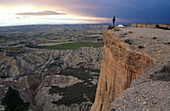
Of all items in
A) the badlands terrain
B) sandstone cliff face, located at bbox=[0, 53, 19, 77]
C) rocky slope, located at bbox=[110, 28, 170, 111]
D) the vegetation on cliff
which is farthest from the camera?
sandstone cliff face, located at bbox=[0, 53, 19, 77]

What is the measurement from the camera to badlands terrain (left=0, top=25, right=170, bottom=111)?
239 inches

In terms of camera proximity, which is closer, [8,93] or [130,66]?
[130,66]

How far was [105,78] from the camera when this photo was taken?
658 inches

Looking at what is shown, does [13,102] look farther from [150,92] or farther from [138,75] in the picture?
[150,92]

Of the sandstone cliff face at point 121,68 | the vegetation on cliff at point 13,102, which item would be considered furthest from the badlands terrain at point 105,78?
the vegetation on cliff at point 13,102

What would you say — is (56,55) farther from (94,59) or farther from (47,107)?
(47,107)

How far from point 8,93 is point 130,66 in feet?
96.9

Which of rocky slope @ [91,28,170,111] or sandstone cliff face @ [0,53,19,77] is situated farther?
sandstone cliff face @ [0,53,19,77]

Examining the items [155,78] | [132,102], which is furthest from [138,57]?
[132,102]

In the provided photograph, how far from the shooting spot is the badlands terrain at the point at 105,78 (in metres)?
6.06

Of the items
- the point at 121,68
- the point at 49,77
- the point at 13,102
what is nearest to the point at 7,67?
the point at 49,77

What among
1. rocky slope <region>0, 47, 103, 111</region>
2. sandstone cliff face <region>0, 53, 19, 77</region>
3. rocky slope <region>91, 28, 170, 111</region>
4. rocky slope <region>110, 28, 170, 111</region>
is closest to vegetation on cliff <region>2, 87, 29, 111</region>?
rocky slope <region>0, 47, 103, 111</region>

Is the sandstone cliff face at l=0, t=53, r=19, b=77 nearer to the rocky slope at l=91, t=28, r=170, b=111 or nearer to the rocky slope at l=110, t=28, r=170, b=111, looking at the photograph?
the rocky slope at l=91, t=28, r=170, b=111

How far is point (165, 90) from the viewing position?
5.88 m
